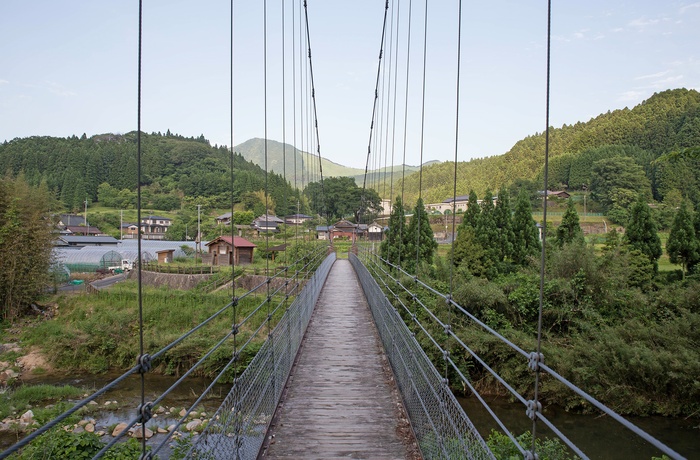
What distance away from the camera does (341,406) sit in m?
3.62

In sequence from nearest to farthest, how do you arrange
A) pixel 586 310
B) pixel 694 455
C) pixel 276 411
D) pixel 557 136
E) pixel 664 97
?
pixel 276 411
pixel 694 455
pixel 586 310
pixel 664 97
pixel 557 136

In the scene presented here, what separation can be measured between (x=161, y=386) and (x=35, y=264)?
9353mm

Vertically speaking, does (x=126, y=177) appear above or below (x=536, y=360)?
above

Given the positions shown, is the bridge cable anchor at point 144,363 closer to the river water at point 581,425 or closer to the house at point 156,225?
the river water at point 581,425

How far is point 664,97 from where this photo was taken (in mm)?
34125

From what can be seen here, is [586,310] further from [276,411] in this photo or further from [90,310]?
[90,310]

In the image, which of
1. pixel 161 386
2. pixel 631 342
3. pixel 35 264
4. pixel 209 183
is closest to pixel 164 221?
pixel 209 183

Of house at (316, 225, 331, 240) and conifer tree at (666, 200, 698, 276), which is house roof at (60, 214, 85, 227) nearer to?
house at (316, 225, 331, 240)

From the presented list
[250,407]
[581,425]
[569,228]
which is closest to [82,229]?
[569,228]

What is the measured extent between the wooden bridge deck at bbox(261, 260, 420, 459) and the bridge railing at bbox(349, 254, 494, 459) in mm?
127

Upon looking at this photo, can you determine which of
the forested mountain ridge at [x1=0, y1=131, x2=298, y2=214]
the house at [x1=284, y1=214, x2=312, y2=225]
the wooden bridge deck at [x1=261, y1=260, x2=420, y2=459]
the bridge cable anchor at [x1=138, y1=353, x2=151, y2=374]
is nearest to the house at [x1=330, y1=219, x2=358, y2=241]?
the forested mountain ridge at [x1=0, y1=131, x2=298, y2=214]

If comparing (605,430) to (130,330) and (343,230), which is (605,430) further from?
(343,230)

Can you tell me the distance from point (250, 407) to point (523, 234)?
22.1m

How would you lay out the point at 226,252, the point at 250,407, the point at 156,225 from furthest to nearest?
the point at 156,225, the point at 226,252, the point at 250,407
